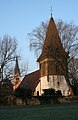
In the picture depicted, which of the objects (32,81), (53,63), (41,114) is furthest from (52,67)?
(41,114)

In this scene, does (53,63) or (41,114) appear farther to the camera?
(53,63)

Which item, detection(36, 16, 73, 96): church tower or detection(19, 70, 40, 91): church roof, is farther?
detection(19, 70, 40, 91): church roof

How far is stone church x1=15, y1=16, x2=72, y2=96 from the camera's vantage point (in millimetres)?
56000

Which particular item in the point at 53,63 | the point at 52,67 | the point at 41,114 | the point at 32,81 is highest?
the point at 53,63

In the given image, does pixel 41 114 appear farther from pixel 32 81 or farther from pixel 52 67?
pixel 32 81

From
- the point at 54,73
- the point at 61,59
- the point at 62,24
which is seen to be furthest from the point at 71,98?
the point at 54,73

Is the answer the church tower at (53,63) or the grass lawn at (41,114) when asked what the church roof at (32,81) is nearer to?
the church tower at (53,63)

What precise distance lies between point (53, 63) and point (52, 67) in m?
1.17


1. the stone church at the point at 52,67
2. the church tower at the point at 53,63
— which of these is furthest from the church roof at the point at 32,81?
the church tower at the point at 53,63

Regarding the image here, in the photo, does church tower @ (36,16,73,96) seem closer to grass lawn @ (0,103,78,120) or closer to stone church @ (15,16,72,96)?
stone church @ (15,16,72,96)

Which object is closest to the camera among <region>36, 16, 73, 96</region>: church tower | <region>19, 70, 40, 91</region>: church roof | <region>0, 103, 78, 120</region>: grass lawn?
<region>0, 103, 78, 120</region>: grass lawn

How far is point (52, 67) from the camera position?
71188 mm

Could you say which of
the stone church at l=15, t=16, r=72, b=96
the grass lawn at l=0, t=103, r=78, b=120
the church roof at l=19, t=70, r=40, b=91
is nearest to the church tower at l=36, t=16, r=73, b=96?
the stone church at l=15, t=16, r=72, b=96

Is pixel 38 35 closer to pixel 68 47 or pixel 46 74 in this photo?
pixel 68 47
